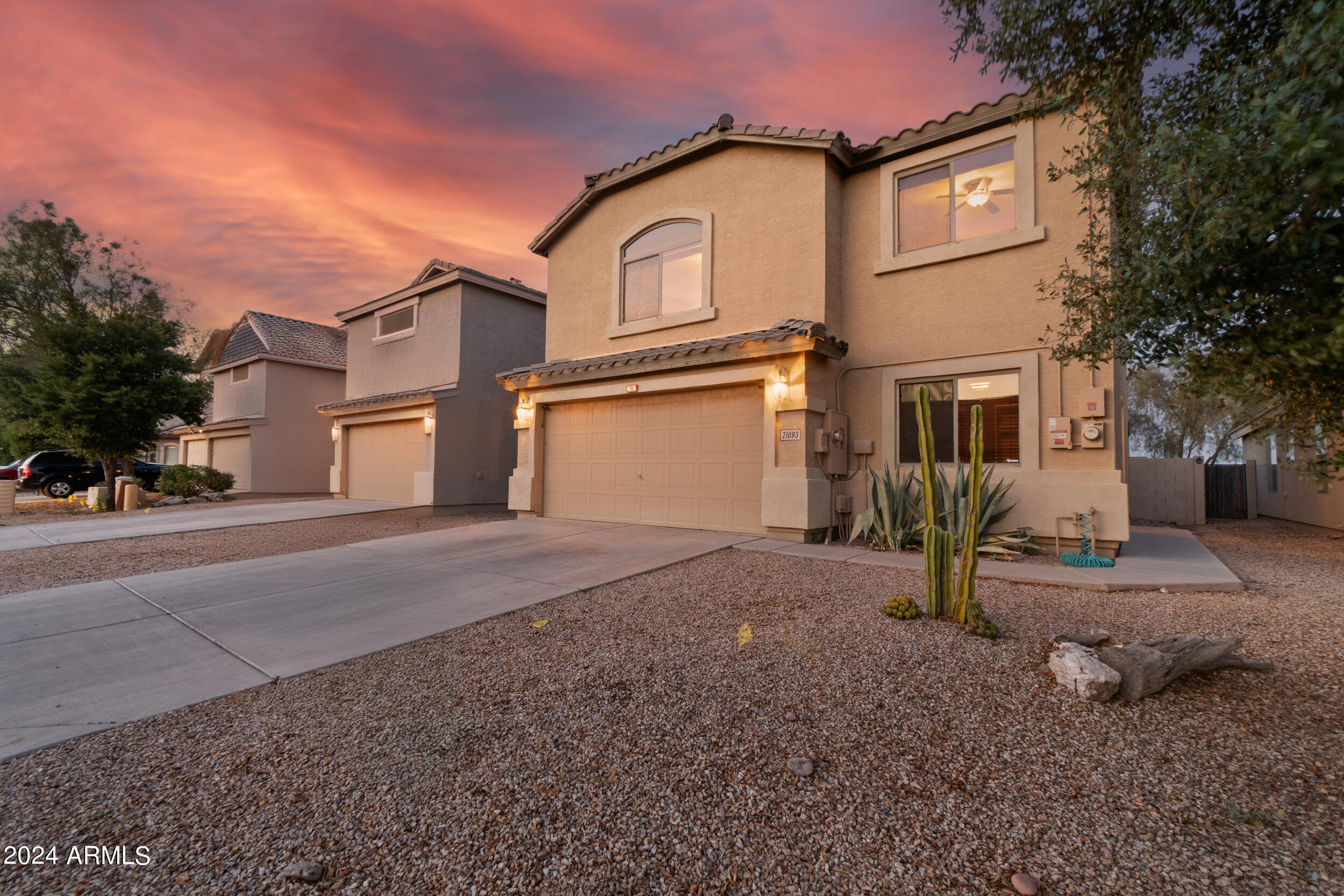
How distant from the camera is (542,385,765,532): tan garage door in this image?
886 centimetres

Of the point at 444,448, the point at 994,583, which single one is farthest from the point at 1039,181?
the point at 444,448

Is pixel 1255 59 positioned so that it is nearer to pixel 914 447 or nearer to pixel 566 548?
pixel 914 447

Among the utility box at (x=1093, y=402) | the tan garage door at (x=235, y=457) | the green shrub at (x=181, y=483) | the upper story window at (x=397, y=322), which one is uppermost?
the upper story window at (x=397, y=322)

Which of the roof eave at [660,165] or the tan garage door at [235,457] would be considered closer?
the roof eave at [660,165]

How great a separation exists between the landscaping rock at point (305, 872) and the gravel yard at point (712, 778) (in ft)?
0.12

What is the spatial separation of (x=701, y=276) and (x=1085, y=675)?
8349 mm

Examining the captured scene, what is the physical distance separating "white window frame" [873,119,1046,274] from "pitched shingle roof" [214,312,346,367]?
19.1 m

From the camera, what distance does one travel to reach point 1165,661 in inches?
119

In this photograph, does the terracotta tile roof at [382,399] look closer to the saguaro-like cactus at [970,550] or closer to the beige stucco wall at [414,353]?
the beige stucco wall at [414,353]

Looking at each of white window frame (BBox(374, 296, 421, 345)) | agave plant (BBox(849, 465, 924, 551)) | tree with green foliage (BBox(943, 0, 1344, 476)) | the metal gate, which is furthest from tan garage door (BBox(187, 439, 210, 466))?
the metal gate

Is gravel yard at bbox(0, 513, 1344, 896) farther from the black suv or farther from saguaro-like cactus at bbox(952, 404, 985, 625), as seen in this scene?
the black suv

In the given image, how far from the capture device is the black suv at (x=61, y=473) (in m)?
18.9

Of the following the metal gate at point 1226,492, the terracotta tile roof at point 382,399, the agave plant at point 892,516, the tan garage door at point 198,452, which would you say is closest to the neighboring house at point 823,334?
the agave plant at point 892,516

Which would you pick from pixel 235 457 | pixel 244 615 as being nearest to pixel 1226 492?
pixel 244 615
